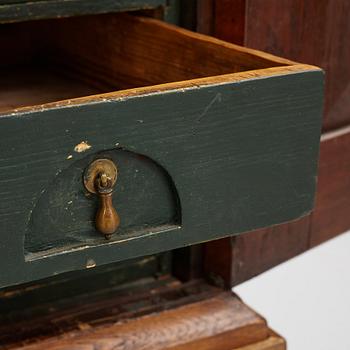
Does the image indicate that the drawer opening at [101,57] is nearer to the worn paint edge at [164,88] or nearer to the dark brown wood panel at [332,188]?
the worn paint edge at [164,88]

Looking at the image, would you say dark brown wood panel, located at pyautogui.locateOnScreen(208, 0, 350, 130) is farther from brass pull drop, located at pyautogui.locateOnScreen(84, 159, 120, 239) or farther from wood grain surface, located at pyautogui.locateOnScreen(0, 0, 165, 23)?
brass pull drop, located at pyautogui.locateOnScreen(84, 159, 120, 239)

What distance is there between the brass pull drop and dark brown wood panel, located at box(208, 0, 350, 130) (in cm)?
42

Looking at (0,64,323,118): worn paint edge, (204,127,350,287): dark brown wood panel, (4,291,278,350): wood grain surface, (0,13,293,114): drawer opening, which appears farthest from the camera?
(204,127,350,287): dark brown wood panel

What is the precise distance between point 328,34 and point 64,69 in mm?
402

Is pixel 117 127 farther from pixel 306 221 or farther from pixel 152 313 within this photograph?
pixel 306 221

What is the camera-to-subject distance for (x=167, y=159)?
85 cm

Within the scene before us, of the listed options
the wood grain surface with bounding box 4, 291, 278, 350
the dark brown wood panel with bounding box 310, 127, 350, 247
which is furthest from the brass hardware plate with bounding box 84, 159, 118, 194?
the dark brown wood panel with bounding box 310, 127, 350, 247

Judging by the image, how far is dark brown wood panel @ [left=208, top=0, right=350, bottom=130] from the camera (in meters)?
1.18

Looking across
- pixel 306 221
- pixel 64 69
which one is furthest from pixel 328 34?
pixel 64 69

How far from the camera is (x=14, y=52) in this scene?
1.34 metres

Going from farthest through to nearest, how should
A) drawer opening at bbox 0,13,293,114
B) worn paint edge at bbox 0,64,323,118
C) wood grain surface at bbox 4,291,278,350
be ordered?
1. wood grain surface at bbox 4,291,278,350
2. drawer opening at bbox 0,13,293,114
3. worn paint edge at bbox 0,64,323,118

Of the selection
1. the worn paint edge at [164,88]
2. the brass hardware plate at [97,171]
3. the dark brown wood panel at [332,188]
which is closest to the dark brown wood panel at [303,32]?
the dark brown wood panel at [332,188]

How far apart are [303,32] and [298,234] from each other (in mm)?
320

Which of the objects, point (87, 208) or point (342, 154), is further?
point (342, 154)
